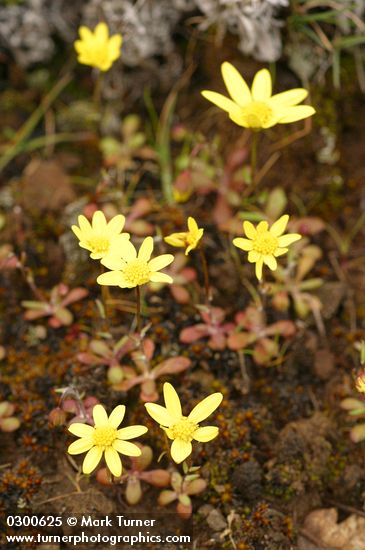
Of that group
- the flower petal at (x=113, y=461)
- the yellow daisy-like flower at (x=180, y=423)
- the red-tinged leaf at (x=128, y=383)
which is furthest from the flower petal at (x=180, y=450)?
the red-tinged leaf at (x=128, y=383)

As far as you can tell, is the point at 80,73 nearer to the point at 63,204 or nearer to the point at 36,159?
the point at 36,159

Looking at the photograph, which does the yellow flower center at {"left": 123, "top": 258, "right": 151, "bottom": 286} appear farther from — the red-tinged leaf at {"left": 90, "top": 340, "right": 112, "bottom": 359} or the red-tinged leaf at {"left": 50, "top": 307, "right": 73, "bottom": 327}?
the red-tinged leaf at {"left": 50, "top": 307, "right": 73, "bottom": 327}

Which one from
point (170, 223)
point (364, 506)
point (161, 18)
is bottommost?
point (364, 506)

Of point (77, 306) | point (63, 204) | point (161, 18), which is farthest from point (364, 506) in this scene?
point (161, 18)

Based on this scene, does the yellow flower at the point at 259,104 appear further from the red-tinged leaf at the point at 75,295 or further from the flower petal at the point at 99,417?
the flower petal at the point at 99,417

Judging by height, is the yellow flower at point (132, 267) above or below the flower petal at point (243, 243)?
below

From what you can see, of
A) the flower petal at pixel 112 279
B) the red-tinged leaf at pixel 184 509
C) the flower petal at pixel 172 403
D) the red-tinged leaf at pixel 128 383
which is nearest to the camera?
the flower petal at pixel 172 403
